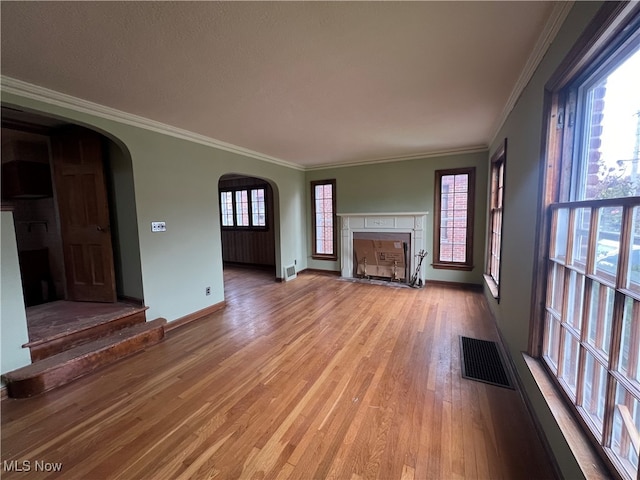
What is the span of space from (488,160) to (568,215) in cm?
335

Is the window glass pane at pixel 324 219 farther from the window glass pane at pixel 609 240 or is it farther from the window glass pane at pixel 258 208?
the window glass pane at pixel 609 240

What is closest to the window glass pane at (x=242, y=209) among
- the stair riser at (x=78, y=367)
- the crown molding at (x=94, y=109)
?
the crown molding at (x=94, y=109)

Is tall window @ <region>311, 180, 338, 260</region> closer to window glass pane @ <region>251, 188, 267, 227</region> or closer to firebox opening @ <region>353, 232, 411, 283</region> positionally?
firebox opening @ <region>353, 232, 411, 283</region>

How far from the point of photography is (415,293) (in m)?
4.44

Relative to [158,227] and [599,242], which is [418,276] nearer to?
[599,242]

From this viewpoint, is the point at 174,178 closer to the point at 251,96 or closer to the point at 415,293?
the point at 251,96

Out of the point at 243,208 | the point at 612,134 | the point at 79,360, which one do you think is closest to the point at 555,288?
the point at 612,134

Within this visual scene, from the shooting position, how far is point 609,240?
3.56ft

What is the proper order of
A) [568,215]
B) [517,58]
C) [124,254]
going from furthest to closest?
[124,254] < [517,58] < [568,215]

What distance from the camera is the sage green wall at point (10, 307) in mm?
2039

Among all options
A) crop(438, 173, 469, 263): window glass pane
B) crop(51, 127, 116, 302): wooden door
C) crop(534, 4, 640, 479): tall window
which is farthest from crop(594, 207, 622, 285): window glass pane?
crop(51, 127, 116, 302): wooden door

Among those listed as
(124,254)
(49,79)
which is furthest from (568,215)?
(124,254)

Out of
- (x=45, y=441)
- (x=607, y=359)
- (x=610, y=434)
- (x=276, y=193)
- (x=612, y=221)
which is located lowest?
(x=45, y=441)

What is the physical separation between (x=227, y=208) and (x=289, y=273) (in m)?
3.14
